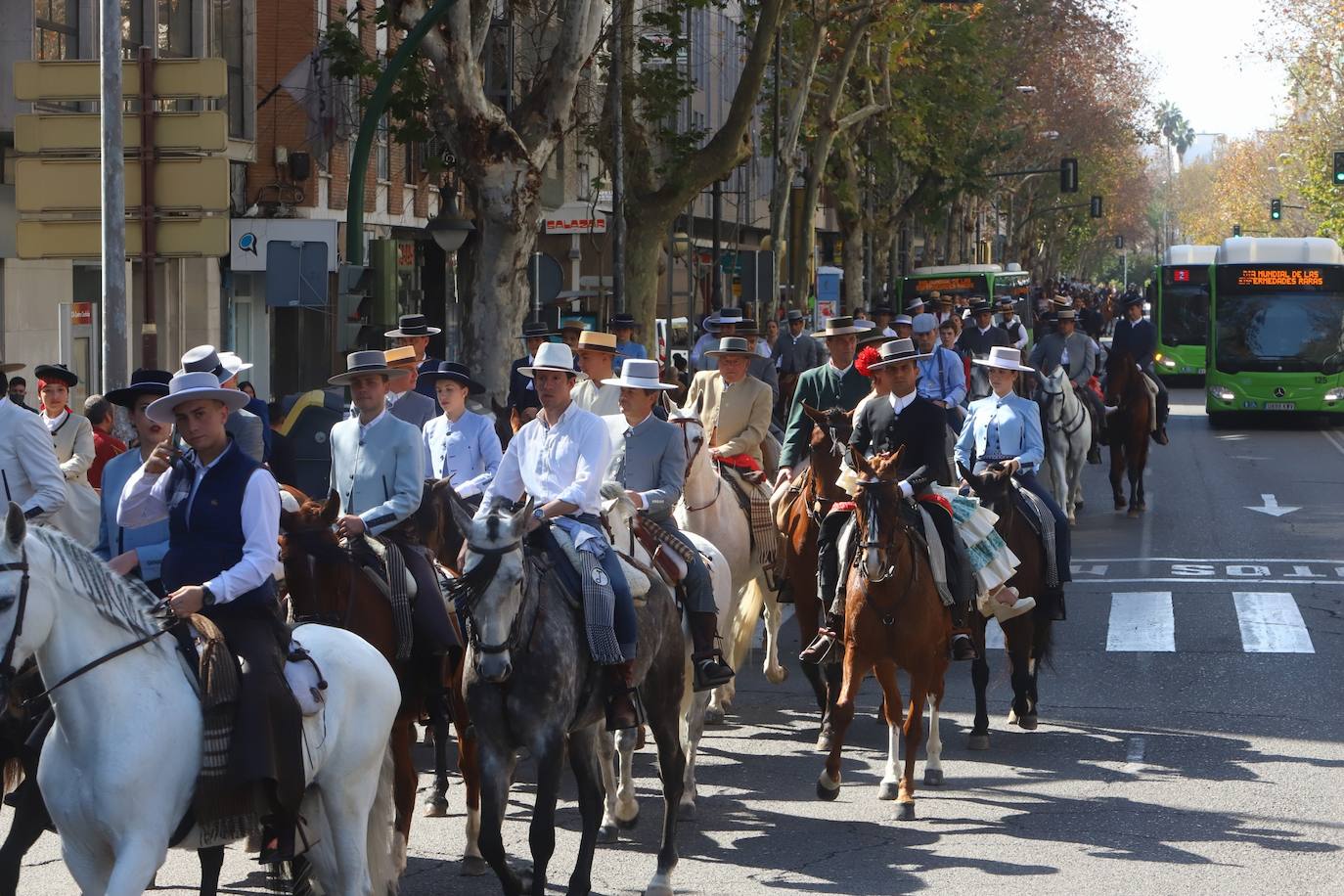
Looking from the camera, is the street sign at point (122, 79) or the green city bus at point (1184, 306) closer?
the street sign at point (122, 79)

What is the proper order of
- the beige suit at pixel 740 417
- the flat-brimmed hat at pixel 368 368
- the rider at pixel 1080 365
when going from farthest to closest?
the rider at pixel 1080 365, the beige suit at pixel 740 417, the flat-brimmed hat at pixel 368 368

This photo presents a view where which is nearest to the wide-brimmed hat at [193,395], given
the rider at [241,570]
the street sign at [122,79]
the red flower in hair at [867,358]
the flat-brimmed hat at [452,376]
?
the rider at [241,570]

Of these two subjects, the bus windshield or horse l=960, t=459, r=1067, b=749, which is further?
the bus windshield

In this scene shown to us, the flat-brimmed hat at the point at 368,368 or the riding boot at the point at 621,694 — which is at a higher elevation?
the flat-brimmed hat at the point at 368,368

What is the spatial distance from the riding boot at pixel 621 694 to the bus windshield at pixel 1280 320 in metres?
28.7

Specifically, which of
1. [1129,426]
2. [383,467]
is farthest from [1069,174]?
[383,467]

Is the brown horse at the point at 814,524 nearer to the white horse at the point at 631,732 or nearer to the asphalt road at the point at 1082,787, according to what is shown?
the asphalt road at the point at 1082,787

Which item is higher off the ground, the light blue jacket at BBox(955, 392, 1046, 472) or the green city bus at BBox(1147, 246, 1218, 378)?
the green city bus at BBox(1147, 246, 1218, 378)

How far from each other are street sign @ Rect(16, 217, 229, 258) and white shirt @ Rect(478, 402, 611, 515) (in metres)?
5.31

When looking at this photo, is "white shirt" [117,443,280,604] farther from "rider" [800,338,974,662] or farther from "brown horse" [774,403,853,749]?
"brown horse" [774,403,853,749]

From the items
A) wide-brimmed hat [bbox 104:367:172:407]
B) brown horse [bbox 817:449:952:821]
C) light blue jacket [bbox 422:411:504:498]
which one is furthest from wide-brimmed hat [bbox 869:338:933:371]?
wide-brimmed hat [bbox 104:367:172:407]

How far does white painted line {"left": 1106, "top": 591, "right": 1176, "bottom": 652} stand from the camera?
15.0m

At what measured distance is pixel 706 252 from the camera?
181 feet

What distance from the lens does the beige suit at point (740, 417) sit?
13.2 meters
